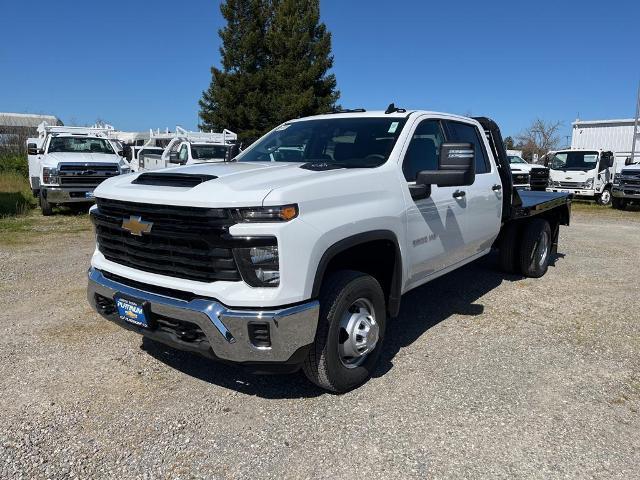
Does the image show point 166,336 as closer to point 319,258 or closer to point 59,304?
point 319,258

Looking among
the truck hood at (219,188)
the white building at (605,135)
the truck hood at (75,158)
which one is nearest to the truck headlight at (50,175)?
the truck hood at (75,158)

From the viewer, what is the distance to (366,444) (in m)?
2.96

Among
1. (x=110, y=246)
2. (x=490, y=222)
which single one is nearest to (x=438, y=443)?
(x=110, y=246)

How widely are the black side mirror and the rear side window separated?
1169mm

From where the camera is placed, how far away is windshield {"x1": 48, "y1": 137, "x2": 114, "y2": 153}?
1345 cm

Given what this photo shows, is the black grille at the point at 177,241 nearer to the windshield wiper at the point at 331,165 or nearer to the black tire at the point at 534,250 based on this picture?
the windshield wiper at the point at 331,165

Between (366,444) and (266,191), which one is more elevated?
(266,191)

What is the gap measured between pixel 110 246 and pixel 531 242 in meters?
5.05

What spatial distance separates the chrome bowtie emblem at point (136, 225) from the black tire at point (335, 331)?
113 cm

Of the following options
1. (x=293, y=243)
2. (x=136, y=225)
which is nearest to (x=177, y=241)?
(x=136, y=225)

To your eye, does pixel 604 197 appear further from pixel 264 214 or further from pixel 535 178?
pixel 264 214

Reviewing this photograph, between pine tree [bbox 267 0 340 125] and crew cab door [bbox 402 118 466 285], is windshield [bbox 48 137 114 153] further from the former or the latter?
pine tree [bbox 267 0 340 125]

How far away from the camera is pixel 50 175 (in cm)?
1201

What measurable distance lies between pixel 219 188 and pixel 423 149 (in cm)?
197
